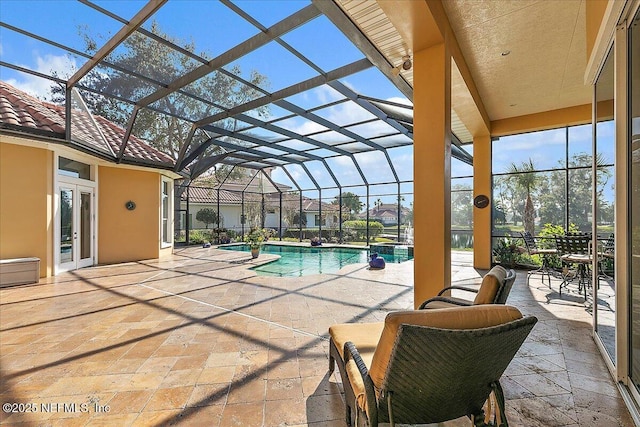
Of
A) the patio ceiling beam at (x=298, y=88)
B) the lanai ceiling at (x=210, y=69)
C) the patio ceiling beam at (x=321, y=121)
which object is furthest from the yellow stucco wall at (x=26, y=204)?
the patio ceiling beam at (x=321, y=121)

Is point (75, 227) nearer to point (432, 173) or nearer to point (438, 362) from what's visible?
point (432, 173)

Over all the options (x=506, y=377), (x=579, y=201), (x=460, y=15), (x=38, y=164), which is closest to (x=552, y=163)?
(x=579, y=201)

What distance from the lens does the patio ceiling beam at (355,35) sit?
10.6ft

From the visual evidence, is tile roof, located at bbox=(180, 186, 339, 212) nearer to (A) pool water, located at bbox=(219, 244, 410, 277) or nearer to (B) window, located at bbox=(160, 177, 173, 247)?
(A) pool water, located at bbox=(219, 244, 410, 277)

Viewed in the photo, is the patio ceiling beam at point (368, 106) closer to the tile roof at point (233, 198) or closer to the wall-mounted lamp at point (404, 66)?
the wall-mounted lamp at point (404, 66)

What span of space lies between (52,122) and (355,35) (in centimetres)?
651

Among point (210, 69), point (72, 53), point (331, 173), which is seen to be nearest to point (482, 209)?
point (210, 69)

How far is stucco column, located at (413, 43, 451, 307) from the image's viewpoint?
3246 mm

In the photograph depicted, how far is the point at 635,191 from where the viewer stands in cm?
227

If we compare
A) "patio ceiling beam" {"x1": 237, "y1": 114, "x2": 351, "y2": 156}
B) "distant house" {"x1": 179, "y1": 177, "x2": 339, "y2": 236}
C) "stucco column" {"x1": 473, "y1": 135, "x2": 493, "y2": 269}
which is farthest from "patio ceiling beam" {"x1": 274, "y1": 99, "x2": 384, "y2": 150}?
"distant house" {"x1": 179, "y1": 177, "x2": 339, "y2": 236}

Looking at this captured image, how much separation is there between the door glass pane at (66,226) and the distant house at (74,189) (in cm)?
2

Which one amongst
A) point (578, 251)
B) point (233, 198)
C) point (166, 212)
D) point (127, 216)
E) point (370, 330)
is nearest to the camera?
point (370, 330)

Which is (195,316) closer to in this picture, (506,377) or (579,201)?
(506,377)

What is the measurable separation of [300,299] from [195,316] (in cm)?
163
